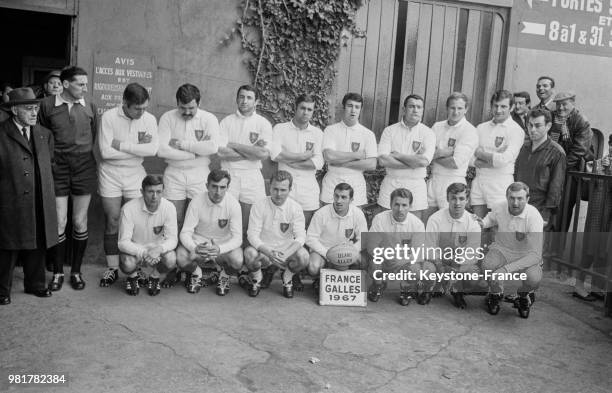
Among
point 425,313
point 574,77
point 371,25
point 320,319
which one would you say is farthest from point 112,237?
point 574,77

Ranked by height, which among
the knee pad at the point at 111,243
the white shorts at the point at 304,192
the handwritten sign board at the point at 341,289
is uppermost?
the white shorts at the point at 304,192

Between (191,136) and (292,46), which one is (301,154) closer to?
(191,136)

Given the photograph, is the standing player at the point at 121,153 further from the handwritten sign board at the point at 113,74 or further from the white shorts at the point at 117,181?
the handwritten sign board at the point at 113,74

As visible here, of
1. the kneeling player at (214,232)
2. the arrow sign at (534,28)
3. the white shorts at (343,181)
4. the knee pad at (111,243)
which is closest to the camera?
the kneeling player at (214,232)

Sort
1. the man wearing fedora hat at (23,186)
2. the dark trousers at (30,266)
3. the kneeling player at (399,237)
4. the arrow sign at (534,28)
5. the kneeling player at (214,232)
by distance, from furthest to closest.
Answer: the arrow sign at (534,28) → the kneeling player at (399,237) → the kneeling player at (214,232) → the dark trousers at (30,266) → the man wearing fedora hat at (23,186)

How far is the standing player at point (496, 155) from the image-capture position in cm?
635

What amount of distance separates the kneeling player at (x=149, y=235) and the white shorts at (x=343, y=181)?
157cm

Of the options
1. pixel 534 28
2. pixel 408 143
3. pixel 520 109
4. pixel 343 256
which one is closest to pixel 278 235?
pixel 343 256

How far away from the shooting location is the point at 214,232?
5.80 meters

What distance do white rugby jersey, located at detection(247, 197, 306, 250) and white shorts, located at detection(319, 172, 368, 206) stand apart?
0.48 m

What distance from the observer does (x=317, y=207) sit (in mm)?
6230

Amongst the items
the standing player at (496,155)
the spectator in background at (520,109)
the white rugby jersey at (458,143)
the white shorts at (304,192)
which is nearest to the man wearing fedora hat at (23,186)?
the white shorts at (304,192)

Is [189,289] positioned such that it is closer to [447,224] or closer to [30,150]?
[30,150]

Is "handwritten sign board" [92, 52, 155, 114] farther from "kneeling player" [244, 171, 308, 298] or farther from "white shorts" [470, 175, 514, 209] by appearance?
"white shorts" [470, 175, 514, 209]
